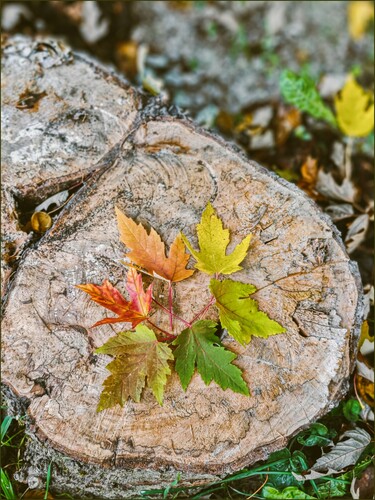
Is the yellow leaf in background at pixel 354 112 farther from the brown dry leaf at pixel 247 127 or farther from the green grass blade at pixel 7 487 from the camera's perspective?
the green grass blade at pixel 7 487

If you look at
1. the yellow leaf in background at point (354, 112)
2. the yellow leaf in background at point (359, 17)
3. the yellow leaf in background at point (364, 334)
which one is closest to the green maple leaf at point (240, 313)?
the yellow leaf in background at point (364, 334)

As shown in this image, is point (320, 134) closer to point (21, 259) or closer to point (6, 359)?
point (21, 259)

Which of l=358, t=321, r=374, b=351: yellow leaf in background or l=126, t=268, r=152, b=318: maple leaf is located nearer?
l=126, t=268, r=152, b=318: maple leaf

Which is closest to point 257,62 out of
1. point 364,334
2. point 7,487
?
point 364,334

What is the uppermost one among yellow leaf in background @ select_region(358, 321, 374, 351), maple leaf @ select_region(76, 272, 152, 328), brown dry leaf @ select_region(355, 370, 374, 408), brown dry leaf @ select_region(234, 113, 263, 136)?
brown dry leaf @ select_region(234, 113, 263, 136)

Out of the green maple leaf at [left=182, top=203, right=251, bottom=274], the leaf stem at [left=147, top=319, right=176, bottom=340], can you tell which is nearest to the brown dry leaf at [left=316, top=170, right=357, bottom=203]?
the green maple leaf at [left=182, top=203, right=251, bottom=274]

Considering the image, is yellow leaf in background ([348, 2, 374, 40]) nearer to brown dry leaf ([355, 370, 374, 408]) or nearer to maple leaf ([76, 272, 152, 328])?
brown dry leaf ([355, 370, 374, 408])

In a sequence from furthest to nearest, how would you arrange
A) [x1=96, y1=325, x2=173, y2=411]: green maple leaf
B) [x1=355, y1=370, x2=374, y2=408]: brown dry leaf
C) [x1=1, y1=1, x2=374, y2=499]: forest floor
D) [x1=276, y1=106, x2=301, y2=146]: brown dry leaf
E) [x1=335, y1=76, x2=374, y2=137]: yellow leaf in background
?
[x1=276, y1=106, x2=301, y2=146]: brown dry leaf → [x1=1, y1=1, x2=374, y2=499]: forest floor → [x1=335, y1=76, x2=374, y2=137]: yellow leaf in background → [x1=355, y1=370, x2=374, y2=408]: brown dry leaf → [x1=96, y1=325, x2=173, y2=411]: green maple leaf
